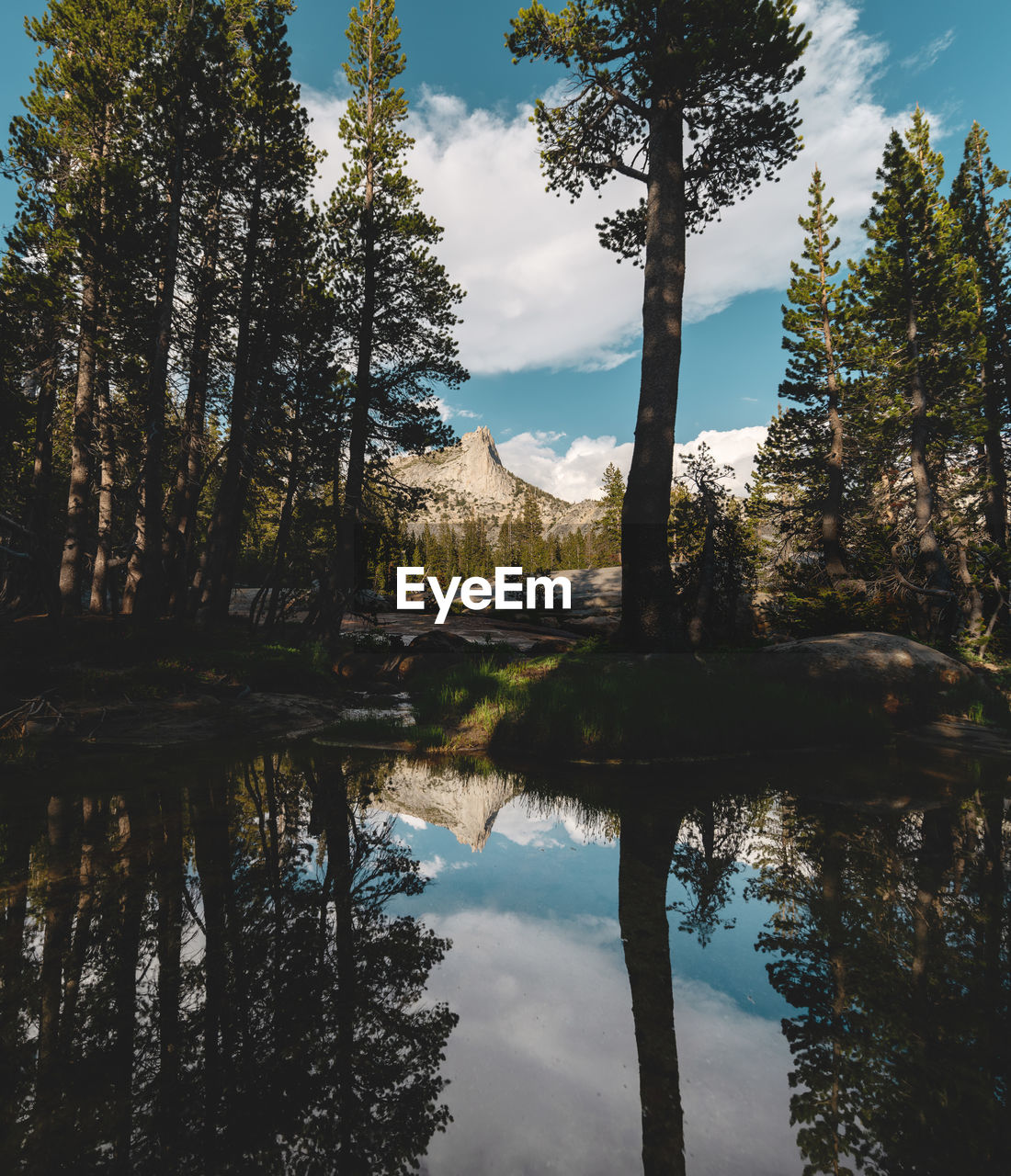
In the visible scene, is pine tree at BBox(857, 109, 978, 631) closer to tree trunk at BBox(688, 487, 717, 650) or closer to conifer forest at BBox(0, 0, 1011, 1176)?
A: conifer forest at BBox(0, 0, 1011, 1176)

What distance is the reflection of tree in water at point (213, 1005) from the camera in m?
1.57

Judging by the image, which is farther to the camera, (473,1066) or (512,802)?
(512,802)

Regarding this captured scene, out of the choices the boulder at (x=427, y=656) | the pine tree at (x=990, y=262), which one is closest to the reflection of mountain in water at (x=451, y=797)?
the boulder at (x=427, y=656)

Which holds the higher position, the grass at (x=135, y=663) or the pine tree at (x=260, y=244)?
the pine tree at (x=260, y=244)

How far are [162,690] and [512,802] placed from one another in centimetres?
629

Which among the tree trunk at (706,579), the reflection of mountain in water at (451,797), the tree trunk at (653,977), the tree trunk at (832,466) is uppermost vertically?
the tree trunk at (832,466)

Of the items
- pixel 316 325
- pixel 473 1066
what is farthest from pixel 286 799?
pixel 316 325

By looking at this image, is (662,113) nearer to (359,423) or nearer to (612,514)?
(359,423)

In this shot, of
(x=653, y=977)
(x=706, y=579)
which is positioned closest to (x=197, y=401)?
(x=706, y=579)

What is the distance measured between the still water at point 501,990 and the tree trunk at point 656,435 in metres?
4.69

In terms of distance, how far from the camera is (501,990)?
7.74 feet

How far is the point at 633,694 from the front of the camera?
267 inches

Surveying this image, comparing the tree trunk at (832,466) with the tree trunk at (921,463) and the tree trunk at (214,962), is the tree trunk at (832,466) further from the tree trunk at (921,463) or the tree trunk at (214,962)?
the tree trunk at (214,962)

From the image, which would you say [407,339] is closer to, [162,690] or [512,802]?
[162,690]
